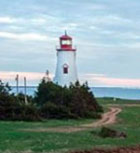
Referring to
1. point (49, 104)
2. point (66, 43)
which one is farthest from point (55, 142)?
point (66, 43)

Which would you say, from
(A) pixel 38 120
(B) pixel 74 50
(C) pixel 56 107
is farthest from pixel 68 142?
(B) pixel 74 50

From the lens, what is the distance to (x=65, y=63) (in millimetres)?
68562

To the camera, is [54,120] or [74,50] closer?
[54,120]

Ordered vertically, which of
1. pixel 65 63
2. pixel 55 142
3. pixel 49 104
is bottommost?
pixel 55 142

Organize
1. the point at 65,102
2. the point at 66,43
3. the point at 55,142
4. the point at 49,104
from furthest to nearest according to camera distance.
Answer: the point at 66,43 < the point at 65,102 < the point at 49,104 < the point at 55,142

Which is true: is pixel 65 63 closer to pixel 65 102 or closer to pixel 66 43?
pixel 66 43

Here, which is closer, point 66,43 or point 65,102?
point 65,102

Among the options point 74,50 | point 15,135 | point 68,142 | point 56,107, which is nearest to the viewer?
point 68,142

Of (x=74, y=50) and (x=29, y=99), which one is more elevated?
(x=74, y=50)

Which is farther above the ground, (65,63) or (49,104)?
(65,63)

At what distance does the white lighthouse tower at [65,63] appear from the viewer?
67.9 m

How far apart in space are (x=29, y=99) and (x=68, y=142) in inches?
1014

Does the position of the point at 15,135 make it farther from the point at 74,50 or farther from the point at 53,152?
the point at 74,50

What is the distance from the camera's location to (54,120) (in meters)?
41.1
